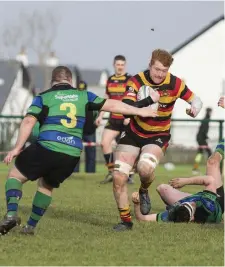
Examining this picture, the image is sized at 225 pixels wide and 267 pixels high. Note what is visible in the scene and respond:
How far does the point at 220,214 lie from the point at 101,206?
264 centimetres

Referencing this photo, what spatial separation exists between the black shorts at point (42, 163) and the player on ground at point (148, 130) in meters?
0.99

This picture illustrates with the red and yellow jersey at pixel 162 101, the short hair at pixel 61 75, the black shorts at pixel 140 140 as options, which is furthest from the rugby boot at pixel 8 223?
the red and yellow jersey at pixel 162 101

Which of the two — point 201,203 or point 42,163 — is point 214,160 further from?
point 42,163

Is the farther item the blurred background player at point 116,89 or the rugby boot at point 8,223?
the blurred background player at point 116,89

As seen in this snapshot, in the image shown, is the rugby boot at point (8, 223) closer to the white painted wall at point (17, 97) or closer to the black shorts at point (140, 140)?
the black shorts at point (140, 140)

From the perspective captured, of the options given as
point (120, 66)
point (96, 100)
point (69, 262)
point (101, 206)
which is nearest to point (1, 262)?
point (69, 262)

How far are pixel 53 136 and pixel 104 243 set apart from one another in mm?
1203

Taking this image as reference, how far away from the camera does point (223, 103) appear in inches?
390

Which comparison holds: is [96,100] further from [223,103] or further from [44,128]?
[223,103]

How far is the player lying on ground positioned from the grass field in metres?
0.23

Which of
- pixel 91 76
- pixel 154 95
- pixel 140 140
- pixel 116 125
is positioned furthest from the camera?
pixel 91 76

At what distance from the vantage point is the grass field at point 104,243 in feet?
26.2

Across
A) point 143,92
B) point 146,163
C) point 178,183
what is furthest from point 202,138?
point 143,92

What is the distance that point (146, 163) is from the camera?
1014 cm
